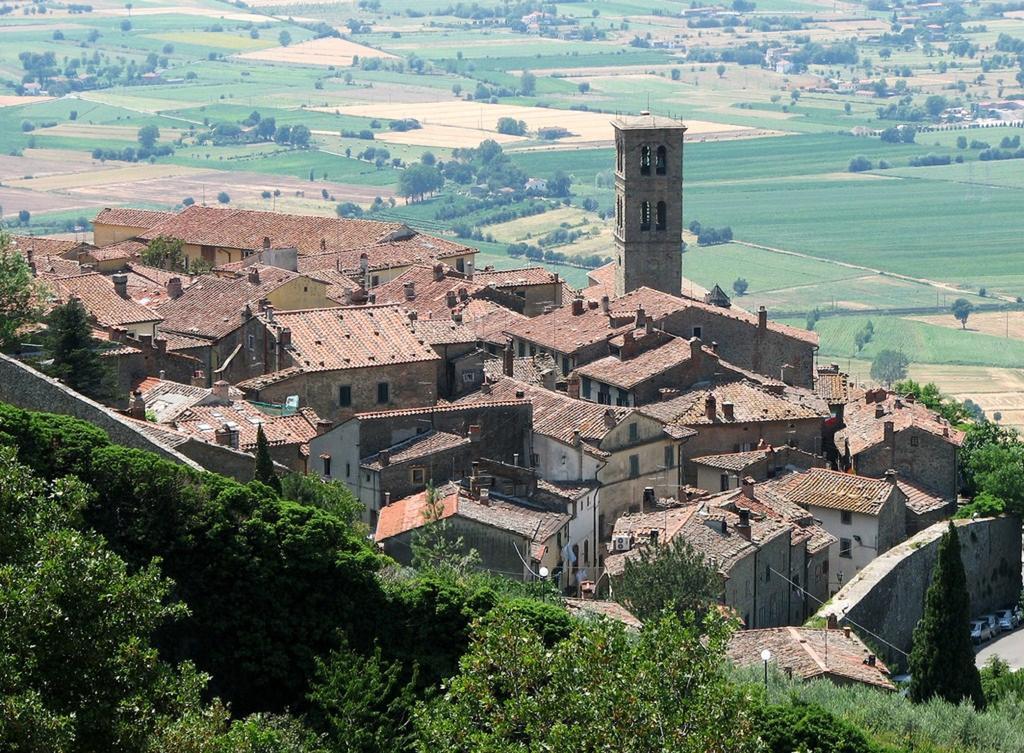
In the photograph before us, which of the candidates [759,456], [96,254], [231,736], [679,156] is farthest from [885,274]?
[231,736]

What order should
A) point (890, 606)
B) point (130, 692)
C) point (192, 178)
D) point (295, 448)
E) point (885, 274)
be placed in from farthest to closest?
point (192, 178), point (885, 274), point (890, 606), point (295, 448), point (130, 692)

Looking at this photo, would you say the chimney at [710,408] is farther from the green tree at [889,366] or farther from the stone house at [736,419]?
the green tree at [889,366]

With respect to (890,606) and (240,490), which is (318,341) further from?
(240,490)

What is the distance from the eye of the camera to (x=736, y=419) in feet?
174

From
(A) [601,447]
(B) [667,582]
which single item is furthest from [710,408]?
(B) [667,582]

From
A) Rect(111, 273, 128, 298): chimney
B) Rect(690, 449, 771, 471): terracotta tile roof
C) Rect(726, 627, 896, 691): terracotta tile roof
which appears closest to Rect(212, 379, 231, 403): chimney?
Rect(690, 449, 771, 471): terracotta tile roof

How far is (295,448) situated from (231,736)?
22.6m

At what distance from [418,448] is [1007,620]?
15.4 metres

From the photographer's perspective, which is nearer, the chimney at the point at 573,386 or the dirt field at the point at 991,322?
the chimney at the point at 573,386

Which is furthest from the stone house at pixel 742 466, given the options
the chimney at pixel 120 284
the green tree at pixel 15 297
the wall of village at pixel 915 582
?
the chimney at pixel 120 284

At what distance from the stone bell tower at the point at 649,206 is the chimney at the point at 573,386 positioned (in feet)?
61.5

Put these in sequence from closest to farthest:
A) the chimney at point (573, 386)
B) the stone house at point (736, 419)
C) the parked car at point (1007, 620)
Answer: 1. the parked car at point (1007, 620)
2. the stone house at point (736, 419)
3. the chimney at point (573, 386)

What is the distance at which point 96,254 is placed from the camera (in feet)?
233

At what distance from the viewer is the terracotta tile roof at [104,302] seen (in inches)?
2165
